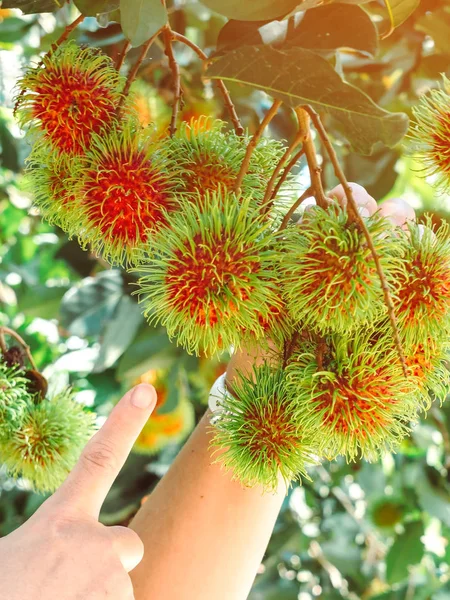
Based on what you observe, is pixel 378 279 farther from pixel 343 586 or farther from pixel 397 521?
pixel 343 586

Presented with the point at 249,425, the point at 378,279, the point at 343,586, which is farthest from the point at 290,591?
the point at 378,279

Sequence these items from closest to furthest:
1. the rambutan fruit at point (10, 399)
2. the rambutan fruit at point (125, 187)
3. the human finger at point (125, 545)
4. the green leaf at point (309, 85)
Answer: the green leaf at point (309, 85) < the rambutan fruit at point (125, 187) < the human finger at point (125, 545) < the rambutan fruit at point (10, 399)

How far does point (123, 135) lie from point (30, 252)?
1537 mm

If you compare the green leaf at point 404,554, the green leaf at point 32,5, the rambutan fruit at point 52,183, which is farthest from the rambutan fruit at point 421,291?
the green leaf at point 404,554

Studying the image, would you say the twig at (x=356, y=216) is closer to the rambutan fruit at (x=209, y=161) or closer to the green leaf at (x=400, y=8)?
the rambutan fruit at (x=209, y=161)

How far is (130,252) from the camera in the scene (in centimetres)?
66

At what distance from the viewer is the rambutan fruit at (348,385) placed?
60 cm

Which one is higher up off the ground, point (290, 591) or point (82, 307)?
point (82, 307)

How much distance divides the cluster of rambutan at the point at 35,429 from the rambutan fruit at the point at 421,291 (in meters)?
0.51

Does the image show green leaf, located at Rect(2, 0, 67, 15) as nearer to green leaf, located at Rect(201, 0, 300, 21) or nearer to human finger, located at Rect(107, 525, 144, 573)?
green leaf, located at Rect(201, 0, 300, 21)

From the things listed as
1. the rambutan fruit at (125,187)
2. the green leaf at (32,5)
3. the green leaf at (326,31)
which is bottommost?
the rambutan fruit at (125,187)

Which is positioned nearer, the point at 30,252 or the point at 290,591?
the point at 290,591

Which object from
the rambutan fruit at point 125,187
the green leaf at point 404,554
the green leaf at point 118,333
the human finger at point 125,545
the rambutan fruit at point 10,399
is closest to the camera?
the rambutan fruit at point 125,187

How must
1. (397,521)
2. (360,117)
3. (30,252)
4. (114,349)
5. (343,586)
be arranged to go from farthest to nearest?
(30,252) → (343,586) → (397,521) → (114,349) → (360,117)
